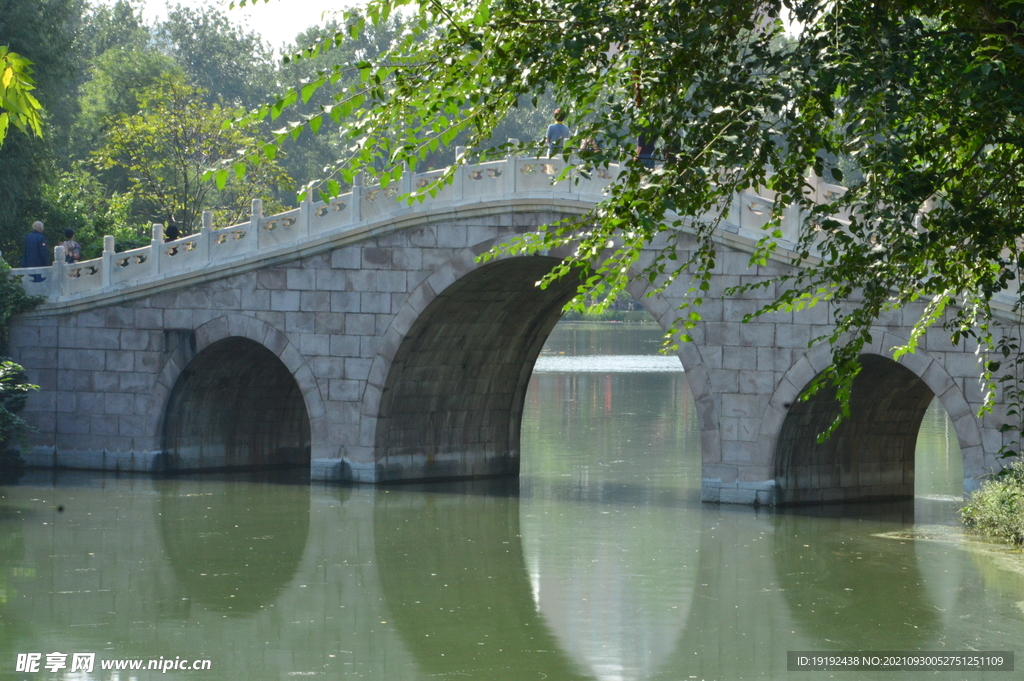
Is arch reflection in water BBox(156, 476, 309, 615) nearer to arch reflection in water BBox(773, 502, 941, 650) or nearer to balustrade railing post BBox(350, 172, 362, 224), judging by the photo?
balustrade railing post BBox(350, 172, 362, 224)

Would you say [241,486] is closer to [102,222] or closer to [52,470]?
[52,470]

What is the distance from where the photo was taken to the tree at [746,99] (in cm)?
636

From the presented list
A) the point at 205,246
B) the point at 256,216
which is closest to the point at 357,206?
the point at 256,216

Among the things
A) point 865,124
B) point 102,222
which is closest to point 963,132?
point 865,124

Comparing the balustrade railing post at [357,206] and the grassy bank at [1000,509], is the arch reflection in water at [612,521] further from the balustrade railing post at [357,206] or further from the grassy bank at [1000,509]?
the balustrade railing post at [357,206]

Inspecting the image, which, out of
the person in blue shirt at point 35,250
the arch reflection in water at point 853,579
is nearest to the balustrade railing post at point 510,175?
the arch reflection in water at point 853,579

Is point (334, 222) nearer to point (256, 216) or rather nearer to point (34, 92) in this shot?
point (256, 216)

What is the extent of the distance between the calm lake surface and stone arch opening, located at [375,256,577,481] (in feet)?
2.59

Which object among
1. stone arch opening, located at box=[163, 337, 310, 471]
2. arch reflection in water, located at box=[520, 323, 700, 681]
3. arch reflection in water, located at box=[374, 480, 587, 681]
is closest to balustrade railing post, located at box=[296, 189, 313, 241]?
stone arch opening, located at box=[163, 337, 310, 471]

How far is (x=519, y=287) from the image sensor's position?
19938 millimetres

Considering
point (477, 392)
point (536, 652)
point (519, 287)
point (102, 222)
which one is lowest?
point (536, 652)

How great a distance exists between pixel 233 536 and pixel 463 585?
3.60m

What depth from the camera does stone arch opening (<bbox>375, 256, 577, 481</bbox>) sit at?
1914cm

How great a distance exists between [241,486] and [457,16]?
13.4m
